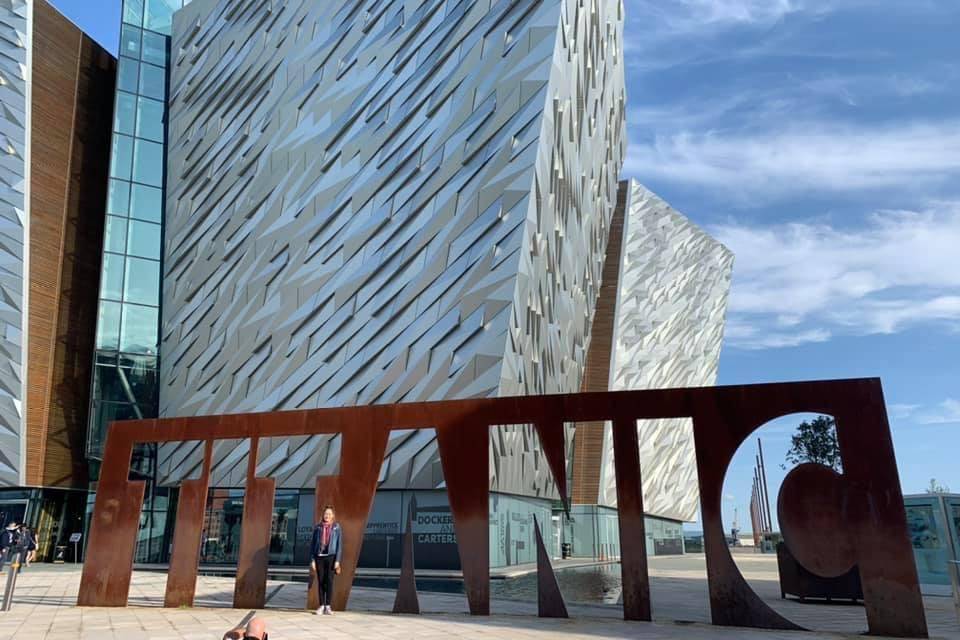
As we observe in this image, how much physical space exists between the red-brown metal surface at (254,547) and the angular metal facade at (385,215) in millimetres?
9867

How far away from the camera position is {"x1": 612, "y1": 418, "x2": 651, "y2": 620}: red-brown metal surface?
28.0 feet

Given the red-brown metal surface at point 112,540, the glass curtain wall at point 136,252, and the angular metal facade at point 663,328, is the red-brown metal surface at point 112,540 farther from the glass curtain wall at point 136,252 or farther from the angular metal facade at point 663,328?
the angular metal facade at point 663,328

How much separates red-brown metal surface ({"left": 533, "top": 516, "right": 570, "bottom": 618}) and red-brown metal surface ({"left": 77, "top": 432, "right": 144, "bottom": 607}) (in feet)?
18.9

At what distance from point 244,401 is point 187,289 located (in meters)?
6.51

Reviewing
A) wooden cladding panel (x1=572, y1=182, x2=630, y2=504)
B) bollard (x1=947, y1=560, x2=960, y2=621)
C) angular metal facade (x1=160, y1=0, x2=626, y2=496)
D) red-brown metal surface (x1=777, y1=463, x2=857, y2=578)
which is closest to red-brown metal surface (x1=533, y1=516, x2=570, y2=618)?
red-brown metal surface (x1=777, y1=463, x2=857, y2=578)

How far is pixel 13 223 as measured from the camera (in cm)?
2641

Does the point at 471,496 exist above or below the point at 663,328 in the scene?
below

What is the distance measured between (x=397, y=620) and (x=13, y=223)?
2525cm

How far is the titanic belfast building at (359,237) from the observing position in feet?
68.0

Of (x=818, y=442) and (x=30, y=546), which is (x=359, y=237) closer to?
(x=30, y=546)

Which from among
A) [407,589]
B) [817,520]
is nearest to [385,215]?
[407,589]

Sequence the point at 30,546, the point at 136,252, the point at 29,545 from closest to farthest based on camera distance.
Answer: the point at 29,545 < the point at 30,546 < the point at 136,252

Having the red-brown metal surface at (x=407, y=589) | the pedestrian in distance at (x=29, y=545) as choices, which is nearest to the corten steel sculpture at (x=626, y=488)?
the red-brown metal surface at (x=407, y=589)

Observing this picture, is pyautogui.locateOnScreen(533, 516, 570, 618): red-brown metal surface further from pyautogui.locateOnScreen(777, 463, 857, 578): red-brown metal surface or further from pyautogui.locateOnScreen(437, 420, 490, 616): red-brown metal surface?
pyautogui.locateOnScreen(777, 463, 857, 578): red-brown metal surface
